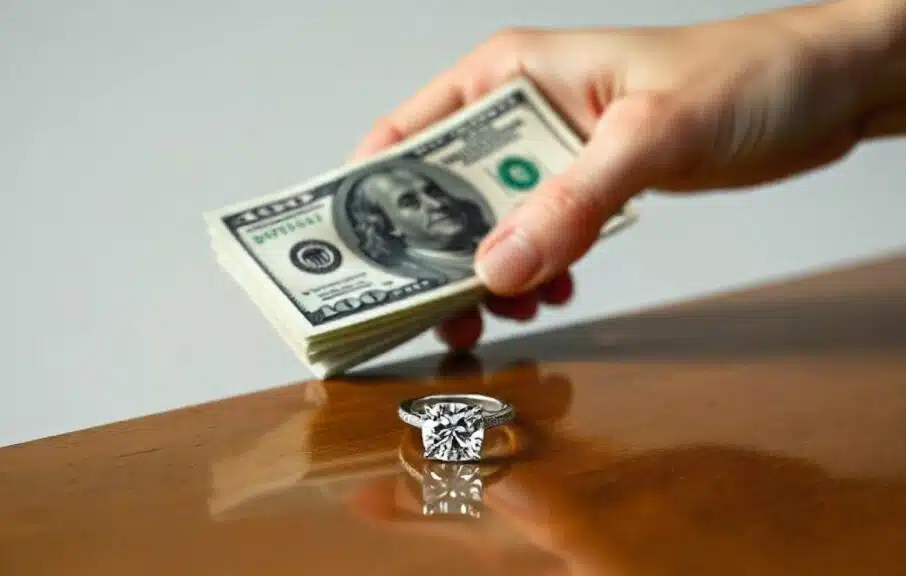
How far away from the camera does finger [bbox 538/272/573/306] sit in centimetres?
98

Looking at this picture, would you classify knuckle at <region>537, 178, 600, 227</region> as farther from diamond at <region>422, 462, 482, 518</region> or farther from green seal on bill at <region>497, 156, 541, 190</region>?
diamond at <region>422, 462, 482, 518</region>

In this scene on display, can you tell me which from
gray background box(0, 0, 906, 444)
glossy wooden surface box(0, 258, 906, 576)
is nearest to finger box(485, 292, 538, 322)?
glossy wooden surface box(0, 258, 906, 576)

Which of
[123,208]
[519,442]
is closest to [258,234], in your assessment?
[519,442]

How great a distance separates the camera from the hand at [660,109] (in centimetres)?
74

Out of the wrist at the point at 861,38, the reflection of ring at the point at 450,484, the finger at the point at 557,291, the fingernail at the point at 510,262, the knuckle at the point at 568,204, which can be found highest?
the wrist at the point at 861,38

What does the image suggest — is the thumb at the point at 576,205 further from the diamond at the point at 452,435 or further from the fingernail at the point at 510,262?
the diamond at the point at 452,435

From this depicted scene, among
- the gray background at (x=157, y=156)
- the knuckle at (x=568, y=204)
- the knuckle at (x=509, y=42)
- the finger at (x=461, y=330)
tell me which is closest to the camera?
the knuckle at (x=568, y=204)

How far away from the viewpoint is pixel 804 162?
38.1 inches

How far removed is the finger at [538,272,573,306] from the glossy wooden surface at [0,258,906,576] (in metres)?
0.27

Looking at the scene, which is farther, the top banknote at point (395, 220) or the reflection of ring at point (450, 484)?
the top banknote at point (395, 220)

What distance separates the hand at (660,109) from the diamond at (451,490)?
0.28m

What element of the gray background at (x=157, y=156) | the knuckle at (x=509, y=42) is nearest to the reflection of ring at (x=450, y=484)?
the knuckle at (x=509, y=42)

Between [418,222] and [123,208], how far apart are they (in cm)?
71

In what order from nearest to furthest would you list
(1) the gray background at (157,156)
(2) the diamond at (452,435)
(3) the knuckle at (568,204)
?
(2) the diamond at (452,435) → (3) the knuckle at (568,204) → (1) the gray background at (157,156)
